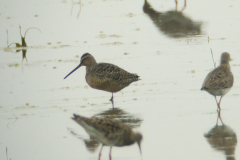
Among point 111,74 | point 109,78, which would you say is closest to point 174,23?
point 111,74

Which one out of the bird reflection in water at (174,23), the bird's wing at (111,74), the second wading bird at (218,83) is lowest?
the second wading bird at (218,83)

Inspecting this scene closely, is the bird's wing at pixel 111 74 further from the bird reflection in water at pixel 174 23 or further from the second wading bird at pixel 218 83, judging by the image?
the bird reflection in water at pixel 174 23

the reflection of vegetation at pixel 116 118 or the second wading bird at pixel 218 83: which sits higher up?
the second wading bird at pixel 218 83

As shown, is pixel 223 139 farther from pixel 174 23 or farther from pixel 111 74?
pixel 174 23

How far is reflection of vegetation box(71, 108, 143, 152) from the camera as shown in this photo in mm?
6340

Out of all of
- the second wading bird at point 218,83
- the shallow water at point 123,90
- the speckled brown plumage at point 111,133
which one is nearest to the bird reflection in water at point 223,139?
the shallow water at point 123,90

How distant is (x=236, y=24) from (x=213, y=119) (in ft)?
23.8

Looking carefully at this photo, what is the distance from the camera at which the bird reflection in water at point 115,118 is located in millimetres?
6344

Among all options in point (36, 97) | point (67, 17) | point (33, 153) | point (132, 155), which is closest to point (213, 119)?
point (132, 155)

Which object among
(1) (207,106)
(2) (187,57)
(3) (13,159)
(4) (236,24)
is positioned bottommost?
(3) (13,159)

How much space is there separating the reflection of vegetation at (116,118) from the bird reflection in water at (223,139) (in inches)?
48.9

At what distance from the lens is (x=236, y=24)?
13.5m

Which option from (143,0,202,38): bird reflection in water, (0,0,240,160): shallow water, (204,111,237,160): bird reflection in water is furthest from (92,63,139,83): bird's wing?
(143,0,202,38): bird reflection in water

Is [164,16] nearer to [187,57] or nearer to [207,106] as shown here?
[187,57]
